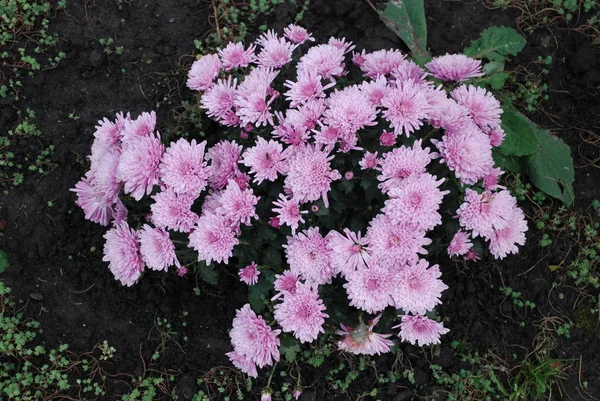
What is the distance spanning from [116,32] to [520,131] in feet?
7.74

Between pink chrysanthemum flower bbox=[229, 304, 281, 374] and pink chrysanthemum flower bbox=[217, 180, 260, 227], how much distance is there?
15.1 inches

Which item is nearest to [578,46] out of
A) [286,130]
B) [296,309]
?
[286,130]

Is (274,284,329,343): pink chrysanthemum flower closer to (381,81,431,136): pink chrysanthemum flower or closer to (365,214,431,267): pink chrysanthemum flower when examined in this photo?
(365,214,431,267): pink chrysanthemum flower

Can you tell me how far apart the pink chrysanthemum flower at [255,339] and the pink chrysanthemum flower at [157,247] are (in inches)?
14.4

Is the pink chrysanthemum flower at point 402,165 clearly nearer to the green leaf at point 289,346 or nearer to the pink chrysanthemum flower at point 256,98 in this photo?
the pink chrysanthemum flower at point 256,98

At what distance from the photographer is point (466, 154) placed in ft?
6.72

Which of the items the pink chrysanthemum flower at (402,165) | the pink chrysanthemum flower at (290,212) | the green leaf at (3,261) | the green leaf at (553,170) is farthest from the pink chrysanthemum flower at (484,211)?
the green leaf at (3,261)

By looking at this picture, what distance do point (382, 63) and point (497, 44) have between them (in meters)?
1.18

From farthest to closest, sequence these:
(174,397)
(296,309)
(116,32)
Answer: (116,32) < (174,397) < (296,309)

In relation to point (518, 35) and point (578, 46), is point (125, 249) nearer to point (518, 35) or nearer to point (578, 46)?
point (518, 35)

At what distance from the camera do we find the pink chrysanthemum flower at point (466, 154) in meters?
2.05

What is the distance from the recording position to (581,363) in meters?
2.88

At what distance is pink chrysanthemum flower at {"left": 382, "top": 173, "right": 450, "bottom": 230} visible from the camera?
195 cm

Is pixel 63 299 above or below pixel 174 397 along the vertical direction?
above
